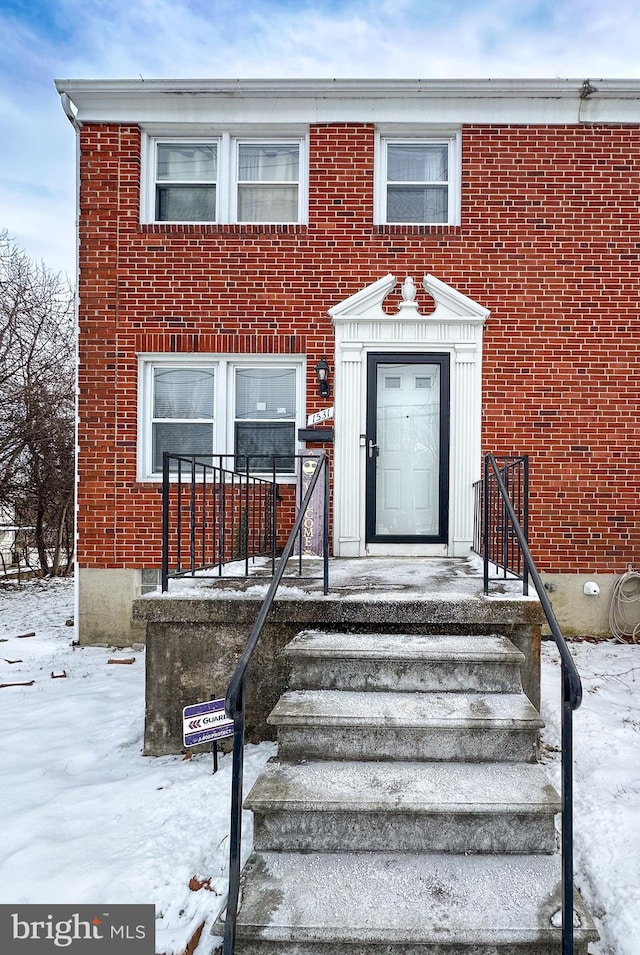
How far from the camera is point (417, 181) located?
628cm

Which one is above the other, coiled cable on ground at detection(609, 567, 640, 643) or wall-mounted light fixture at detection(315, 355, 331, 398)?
wall-mounted light fixture at detection(315, 355, 331, 398)

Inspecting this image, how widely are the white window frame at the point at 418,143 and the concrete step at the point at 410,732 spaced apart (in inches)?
203

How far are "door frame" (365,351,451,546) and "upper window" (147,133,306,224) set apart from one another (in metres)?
1.93

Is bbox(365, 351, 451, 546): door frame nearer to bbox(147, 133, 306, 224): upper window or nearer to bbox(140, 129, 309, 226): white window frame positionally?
bbox(140, 129, 309, 226): white window frame

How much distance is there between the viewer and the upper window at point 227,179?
6.34 metres

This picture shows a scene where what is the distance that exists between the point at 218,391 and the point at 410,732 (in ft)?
14.3

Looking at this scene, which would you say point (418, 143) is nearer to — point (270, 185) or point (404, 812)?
point (270, 185)

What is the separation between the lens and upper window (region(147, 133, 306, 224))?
6340 millimetres

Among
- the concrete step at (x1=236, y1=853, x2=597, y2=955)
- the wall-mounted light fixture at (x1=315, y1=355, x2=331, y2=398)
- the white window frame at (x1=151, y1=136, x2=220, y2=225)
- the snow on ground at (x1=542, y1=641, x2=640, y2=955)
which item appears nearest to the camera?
the concrete step at (x1=236, y1=853, x2=597, y2=955)

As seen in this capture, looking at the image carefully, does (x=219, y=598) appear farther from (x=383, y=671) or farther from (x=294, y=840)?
(x=294, y=840)

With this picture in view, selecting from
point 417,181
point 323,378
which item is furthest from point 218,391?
point 417,181

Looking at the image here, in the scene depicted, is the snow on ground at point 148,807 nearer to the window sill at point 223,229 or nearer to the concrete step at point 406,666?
the concrete step at point 406,666

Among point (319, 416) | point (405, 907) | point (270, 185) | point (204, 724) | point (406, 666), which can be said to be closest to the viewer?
point (405, 907)

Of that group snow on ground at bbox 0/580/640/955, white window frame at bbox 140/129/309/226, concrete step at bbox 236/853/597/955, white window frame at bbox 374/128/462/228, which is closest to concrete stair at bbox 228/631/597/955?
concrete step at bbox 236/853/597/955
